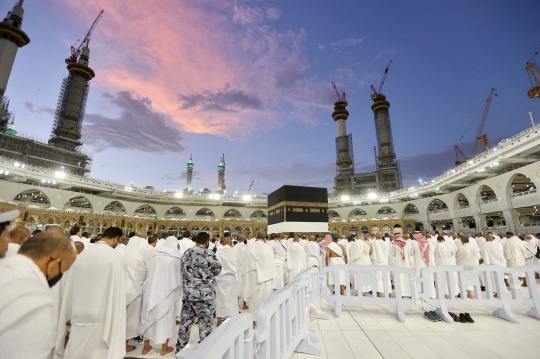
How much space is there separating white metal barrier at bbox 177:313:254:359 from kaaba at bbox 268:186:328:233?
2509 centimetres

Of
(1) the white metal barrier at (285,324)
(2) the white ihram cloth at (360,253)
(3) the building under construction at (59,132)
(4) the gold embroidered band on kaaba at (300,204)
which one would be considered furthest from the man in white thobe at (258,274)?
(3) the building under construction at (59,132)

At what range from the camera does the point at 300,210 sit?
2784 centimetres

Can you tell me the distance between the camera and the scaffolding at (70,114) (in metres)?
46.8

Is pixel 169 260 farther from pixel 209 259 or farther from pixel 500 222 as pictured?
pixel 500 222

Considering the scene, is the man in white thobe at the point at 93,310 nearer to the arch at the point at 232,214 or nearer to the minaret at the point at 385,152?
the arch at the point at 232,214

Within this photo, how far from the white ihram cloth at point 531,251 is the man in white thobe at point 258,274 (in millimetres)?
9303

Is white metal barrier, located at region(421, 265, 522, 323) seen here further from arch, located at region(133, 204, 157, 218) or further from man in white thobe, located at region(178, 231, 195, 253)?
arch, located at region(133, 204, 157, 218)

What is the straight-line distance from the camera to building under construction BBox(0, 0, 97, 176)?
127 ft

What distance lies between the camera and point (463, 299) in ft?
14.8

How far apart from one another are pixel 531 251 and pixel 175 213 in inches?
1872

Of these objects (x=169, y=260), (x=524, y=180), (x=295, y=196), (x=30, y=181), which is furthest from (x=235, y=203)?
(x=169, y=260)

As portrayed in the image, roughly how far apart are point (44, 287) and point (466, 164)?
108ft

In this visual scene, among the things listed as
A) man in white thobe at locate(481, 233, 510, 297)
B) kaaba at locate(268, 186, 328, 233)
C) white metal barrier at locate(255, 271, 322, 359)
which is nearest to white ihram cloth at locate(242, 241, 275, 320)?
white metal barrier at locate(255, 271, 322, 359)

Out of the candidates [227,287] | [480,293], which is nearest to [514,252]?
[480,293]
